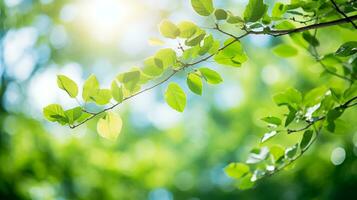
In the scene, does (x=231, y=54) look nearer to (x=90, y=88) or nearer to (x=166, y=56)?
(x=166, y=56)

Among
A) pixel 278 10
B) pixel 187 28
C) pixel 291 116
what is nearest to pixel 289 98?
pixel 291 116

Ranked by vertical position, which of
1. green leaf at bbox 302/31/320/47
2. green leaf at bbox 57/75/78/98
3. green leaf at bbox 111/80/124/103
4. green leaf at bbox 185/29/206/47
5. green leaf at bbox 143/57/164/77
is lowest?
green leaf at bbox 111/80/124/103

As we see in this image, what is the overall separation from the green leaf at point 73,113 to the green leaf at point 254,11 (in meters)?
0.30

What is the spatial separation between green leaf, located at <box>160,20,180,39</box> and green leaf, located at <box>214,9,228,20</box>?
0.06 meters

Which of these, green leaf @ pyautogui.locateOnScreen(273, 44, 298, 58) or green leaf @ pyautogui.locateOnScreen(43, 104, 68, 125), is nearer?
green leaf @ pyautogui.locateOnScreen(43, 104, 68, 125)

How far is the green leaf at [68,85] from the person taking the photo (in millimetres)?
729

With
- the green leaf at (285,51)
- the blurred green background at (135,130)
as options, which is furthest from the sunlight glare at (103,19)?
the green leaf at (285,51)

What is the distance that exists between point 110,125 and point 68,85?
9cm

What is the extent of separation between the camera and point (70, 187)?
452cm

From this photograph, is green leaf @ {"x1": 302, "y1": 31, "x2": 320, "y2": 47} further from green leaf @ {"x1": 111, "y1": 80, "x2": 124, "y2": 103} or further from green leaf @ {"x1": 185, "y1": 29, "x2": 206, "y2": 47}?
green leaf @ {"x1": 111, "y1": 80, "x2": 124, "y2": 103}

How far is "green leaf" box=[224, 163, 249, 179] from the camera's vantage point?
0.92 meters

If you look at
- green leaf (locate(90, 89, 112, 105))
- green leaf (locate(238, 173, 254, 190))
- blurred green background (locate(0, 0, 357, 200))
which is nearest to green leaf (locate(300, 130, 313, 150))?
green leaf (locate(238, 173, 254, 190))

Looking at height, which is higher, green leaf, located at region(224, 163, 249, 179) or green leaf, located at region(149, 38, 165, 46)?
green leaf, located at region(149, 38, 165, 46)

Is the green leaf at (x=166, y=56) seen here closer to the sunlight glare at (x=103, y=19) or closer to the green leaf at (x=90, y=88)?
the green leaf at (x=90, y=88)
